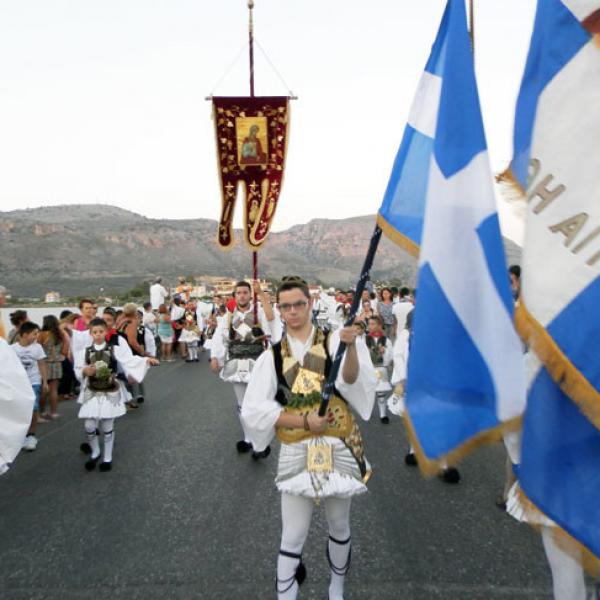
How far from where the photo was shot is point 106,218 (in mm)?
175000

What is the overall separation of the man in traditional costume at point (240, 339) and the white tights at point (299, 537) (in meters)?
3.53

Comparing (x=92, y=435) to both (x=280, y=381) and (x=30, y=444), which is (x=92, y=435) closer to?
(x=30, y=444)

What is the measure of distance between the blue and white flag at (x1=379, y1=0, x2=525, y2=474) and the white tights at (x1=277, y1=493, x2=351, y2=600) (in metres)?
1.29

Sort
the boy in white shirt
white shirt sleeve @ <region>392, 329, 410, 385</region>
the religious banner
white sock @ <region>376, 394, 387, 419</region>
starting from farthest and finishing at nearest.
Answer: white sock @ <region>376, 394, 387, 419</region>
the boy in white shirt
white shirt sleeve @ <region>392, 329, 410, 385</region>
the religious banner

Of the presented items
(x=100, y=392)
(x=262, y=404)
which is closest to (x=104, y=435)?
(x=100, y=392)

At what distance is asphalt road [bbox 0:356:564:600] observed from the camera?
326 cm

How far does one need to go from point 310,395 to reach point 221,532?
1914mm

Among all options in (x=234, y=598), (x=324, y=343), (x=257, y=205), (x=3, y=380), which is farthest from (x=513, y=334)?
(x=257, y=205)

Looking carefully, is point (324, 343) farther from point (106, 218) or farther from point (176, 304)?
point (106, 218)

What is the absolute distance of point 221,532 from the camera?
402 centimetres

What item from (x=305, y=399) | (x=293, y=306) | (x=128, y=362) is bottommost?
(x=128, y=362)

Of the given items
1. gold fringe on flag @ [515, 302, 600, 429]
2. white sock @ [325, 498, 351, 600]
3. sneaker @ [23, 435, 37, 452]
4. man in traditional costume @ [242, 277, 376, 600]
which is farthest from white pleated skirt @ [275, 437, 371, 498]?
sneaker @ [23, 435, 37, 452]

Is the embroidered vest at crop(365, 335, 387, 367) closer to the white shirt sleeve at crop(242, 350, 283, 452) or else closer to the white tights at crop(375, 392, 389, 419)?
the white tights at crop(375, 392, 389, 419)

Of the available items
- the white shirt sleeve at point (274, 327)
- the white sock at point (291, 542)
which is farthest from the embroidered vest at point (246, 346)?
the white sock at point (291, 542)
